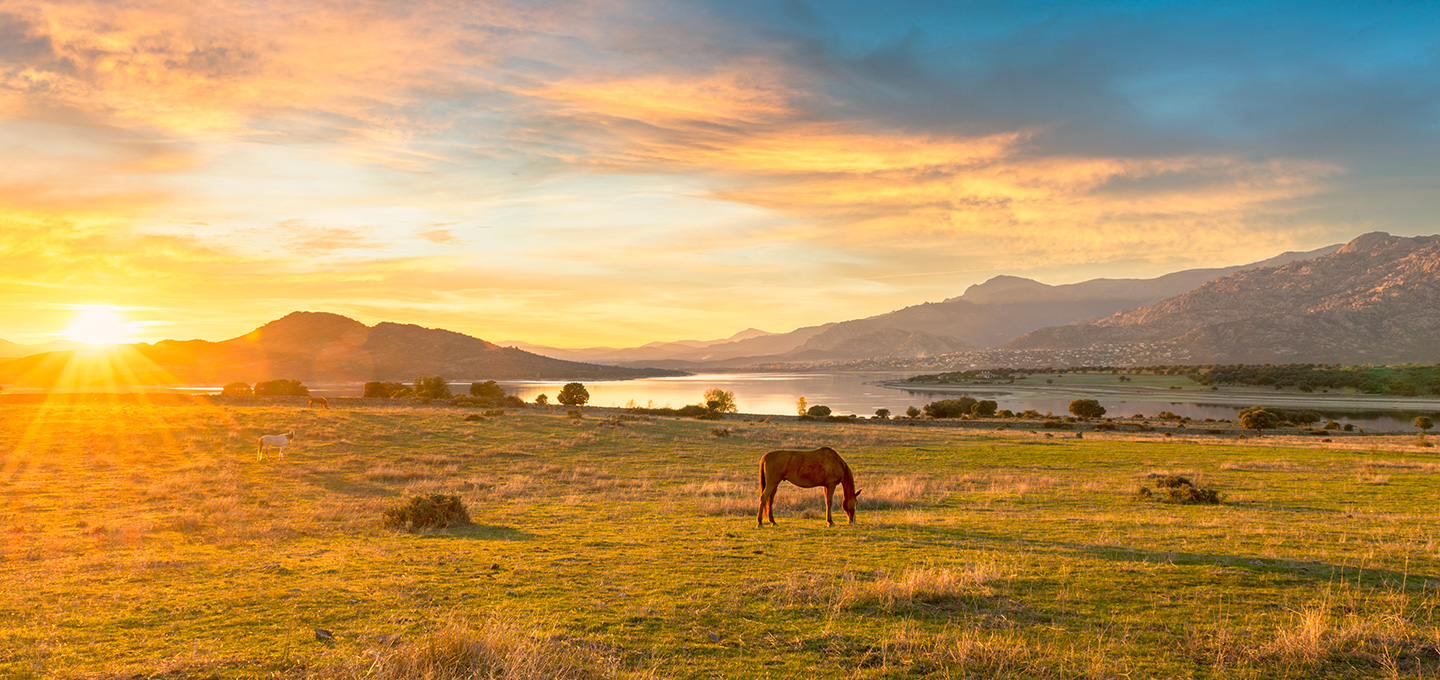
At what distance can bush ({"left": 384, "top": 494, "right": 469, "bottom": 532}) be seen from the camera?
1498 centimetres

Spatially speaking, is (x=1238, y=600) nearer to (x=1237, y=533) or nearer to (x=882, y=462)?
(x=1237, y=533)

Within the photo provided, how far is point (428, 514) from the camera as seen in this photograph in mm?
15086

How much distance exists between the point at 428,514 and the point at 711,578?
878 cm

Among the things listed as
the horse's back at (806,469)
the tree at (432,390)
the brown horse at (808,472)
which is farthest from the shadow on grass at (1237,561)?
the tree at (432,390)

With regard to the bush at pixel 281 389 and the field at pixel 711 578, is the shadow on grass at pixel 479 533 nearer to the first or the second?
the field at pixel 711 578

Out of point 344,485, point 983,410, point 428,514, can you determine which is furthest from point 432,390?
point 428,514

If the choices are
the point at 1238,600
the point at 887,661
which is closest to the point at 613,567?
the point at 887,661

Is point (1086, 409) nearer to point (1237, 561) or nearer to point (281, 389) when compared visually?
point (1237, 561)

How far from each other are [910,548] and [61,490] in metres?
25.5

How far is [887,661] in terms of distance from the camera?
21.3 ft

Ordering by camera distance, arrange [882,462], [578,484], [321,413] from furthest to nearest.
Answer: [321,413] < [882,462] < [578,484]

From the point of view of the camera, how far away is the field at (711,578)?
6434 mm

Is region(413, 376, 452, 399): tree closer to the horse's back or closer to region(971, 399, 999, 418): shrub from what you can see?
region(971, 399, 999, 418): shrub

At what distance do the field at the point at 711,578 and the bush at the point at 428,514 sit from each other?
52 cm
